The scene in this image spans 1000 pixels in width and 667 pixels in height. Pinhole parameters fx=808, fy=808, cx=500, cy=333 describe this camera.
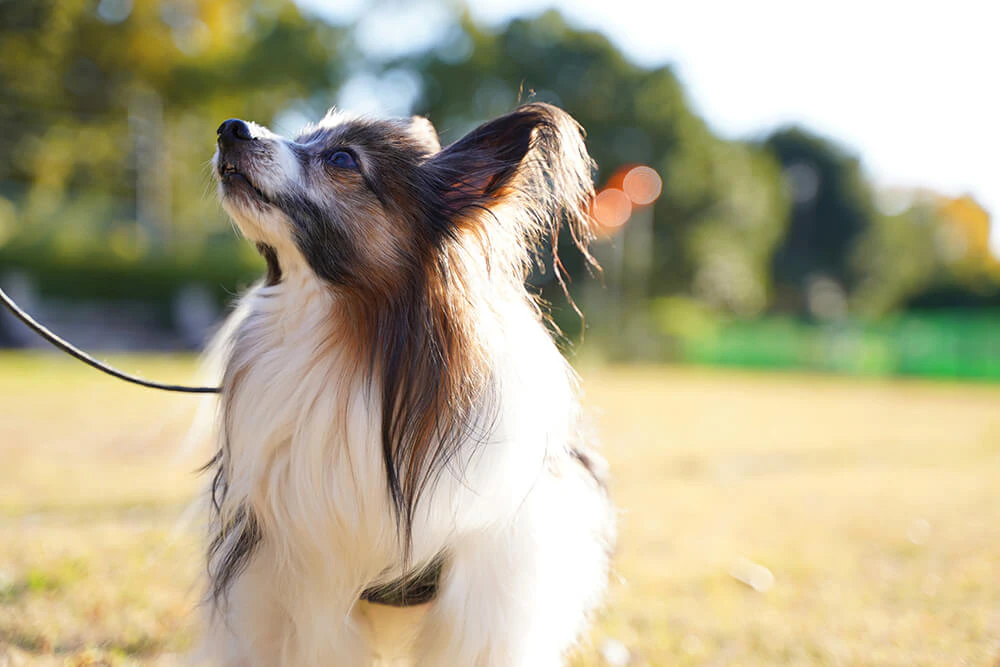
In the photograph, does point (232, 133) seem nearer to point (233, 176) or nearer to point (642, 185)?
point (233, 176)

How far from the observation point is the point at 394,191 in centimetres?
241

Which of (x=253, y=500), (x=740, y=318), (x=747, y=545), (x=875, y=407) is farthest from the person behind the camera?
(x=740, y=318)

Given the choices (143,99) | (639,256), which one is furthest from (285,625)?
(639,256)

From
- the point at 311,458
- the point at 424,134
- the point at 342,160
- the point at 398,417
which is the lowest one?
the point at 311,458

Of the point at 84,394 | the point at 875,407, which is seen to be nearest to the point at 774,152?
the point at 875,407

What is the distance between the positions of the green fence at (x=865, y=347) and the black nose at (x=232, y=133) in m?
27.9

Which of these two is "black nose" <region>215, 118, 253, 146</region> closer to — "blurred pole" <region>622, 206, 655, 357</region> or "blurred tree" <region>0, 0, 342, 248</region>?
"blurred tree" <region>0, 0, 342, 248</region>

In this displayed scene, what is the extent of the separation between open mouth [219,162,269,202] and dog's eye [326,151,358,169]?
237 mm

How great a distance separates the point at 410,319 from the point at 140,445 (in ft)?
21.0

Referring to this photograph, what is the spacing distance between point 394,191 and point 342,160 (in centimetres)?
18

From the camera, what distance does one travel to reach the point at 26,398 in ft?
34.4

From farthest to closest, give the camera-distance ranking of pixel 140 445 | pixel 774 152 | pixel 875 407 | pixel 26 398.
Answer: pixel 774 152, pixel 875 407, pixel 26 398, pixel 140 445

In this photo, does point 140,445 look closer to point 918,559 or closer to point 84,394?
point 84,394

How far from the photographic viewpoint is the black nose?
2260mm
